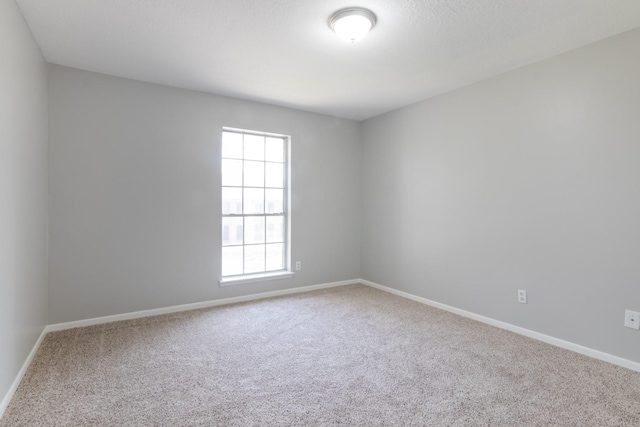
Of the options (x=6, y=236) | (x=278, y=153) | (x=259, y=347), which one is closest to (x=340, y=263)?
(x=278, y=153)

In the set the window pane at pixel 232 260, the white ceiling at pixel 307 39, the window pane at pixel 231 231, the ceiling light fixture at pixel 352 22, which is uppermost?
the white ceiling at pixel 307 39

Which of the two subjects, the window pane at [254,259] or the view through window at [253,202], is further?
the window pane at [254,259]

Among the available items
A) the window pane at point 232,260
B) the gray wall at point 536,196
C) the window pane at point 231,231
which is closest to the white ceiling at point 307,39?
the gray wall at point 536,196

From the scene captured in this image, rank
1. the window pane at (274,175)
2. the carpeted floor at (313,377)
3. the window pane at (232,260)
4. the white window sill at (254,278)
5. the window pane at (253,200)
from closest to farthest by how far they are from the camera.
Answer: the carpeted floor at (313,377), the white window sill at (254,278), the window pane at (232,260), the window pane at (253,200), the window pane at (274,175)

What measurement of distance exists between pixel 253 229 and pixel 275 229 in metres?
0.33

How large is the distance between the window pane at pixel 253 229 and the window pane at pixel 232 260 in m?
0.17

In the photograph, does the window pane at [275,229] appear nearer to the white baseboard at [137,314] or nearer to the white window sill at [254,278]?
the white window sill at [254,278]

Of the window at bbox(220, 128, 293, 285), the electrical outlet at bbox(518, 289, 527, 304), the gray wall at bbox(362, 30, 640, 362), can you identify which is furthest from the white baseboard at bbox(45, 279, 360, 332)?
the electrical outlet at bbox(518, 289, 527, 304)

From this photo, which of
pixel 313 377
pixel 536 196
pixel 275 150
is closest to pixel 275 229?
pixel 275 150

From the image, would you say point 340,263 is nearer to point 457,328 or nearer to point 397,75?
point 457,328

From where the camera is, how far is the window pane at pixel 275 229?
14.6ft

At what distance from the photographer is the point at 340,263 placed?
494cm

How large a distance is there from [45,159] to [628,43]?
4864 millimetres

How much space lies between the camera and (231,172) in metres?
4.14
